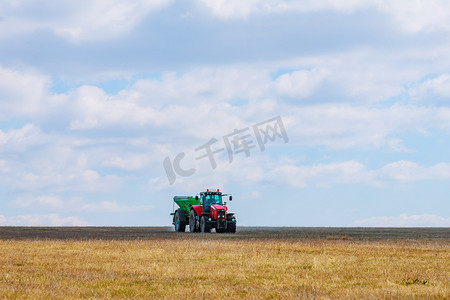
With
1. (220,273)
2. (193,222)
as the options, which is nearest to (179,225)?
(193,222)

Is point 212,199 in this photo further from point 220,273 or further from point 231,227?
point 220,273

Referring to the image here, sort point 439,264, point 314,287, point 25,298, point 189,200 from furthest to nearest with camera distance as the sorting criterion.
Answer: point 189,200, point 439,264, point 314,287, point 25,298

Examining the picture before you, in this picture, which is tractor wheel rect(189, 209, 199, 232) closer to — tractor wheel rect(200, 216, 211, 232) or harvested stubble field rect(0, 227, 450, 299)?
tractor wheel rect(200, 216, 211, 232)

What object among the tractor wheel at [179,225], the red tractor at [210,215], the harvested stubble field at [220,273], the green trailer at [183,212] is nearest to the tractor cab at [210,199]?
the red tractor at [210,215]

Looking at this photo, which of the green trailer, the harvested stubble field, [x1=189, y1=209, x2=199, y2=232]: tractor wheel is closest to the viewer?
the harvested stubble field

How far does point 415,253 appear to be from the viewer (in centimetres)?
2997

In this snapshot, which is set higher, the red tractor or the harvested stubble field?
the red tractor

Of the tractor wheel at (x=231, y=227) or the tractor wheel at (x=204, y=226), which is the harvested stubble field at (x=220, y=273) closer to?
the tractor wheel at (x=204, y=226)

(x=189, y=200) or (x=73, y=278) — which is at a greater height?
(x=189, y=200)

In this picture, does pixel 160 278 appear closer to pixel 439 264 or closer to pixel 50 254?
pixel 50 254

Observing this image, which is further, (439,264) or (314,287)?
(439,264)

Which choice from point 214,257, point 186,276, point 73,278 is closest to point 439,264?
point 214,257

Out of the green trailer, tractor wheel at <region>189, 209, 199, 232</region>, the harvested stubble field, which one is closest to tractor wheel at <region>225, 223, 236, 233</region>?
tractor wheel at <region>189, 209, 199, 232</region>

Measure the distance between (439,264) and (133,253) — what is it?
13093mm
